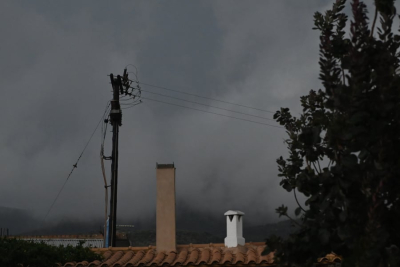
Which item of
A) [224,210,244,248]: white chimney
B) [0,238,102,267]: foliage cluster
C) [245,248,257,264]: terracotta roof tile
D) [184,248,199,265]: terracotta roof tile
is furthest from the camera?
[224,210,244,248]: white chimney

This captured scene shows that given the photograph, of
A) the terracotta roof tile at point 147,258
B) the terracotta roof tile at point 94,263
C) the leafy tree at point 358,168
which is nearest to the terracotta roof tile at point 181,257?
the terracotta roof tile at point 147,258

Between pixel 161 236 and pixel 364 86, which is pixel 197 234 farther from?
pixel 364 86

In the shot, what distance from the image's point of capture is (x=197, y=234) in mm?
32281

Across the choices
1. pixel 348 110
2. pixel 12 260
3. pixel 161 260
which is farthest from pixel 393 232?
pixel 12 260

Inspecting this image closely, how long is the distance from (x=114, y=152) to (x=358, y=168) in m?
17.1

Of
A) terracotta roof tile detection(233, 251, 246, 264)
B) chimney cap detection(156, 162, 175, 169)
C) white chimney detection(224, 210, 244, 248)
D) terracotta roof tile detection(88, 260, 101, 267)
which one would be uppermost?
chimney cap detection(156, 162, 175, 169)

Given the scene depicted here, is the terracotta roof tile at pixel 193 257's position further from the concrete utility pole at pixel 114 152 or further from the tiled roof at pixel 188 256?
the concrete utility pole at pixel 114 152

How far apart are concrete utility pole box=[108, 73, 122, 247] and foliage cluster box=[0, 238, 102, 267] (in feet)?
15.8

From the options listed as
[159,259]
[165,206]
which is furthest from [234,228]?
[159,259]

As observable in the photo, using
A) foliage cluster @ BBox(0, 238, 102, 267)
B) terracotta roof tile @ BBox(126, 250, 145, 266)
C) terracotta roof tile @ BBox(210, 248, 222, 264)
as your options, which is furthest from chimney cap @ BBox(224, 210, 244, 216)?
foliage cluster @ BBox(0, 238, 102, 267)

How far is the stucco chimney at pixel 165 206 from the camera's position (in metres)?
15.4

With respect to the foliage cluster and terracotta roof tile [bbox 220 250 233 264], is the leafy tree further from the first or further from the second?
the foliage cluster

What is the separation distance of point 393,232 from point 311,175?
3.07 ft

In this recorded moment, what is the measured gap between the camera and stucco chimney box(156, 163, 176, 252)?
15.4m
